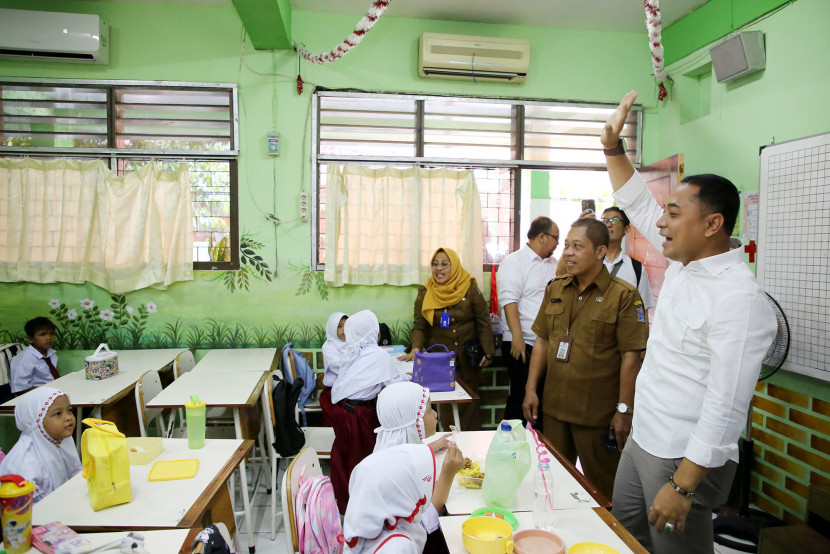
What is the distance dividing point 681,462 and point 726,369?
0.32m

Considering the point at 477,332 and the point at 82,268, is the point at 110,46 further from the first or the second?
the point at 477,332

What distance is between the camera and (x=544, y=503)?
155 centimetres

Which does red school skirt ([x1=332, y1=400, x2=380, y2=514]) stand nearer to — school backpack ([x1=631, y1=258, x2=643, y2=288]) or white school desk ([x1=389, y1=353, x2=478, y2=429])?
white school desk ([x1=389, y1=353, x2=478, y2=429])

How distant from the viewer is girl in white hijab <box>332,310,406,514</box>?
2.53m

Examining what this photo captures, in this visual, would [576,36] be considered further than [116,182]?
Yes

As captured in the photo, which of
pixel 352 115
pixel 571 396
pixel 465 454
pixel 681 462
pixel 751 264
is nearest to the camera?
pixel 681 462

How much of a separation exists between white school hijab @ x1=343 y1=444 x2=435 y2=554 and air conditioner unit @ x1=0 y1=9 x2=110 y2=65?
12.1 feet

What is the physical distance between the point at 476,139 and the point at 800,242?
2295mm

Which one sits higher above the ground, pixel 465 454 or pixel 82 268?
pixel 82 268

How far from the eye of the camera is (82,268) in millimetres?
3721

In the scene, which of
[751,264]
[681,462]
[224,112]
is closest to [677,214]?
[681,462]

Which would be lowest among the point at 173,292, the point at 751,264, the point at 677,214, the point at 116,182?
A: the point at 173,292

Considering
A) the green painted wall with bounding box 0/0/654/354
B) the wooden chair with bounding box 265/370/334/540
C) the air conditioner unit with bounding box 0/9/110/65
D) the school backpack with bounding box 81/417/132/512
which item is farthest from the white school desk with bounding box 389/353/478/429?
the air conditioner unit with bounding box 0/9/110/65

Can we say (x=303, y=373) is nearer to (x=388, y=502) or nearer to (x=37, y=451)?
(x=37, y=451)
